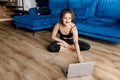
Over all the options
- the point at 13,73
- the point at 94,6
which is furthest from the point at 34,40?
the point at 94,6

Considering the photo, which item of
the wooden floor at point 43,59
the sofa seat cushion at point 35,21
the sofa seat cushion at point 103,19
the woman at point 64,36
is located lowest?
the wooden floor at point 43,59

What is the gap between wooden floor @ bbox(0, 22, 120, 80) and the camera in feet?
6.37

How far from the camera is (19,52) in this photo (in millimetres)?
2670

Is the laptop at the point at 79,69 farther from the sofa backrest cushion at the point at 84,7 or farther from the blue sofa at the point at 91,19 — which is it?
the sofa backrest cushion at the point at 84,7

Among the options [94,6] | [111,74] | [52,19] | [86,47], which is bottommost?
[111,74]

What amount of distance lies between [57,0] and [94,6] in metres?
1.06

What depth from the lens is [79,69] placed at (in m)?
1.77

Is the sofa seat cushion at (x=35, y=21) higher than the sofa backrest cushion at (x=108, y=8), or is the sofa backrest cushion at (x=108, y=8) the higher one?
the sofa backrest cushion at (x=108, y=8)

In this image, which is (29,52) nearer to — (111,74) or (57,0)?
(111,74)

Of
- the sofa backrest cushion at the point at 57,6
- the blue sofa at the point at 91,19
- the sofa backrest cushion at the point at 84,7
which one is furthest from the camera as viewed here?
the sofa backrest cushion at the point at 57,6

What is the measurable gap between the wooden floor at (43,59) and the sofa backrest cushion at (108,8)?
0.70 meters

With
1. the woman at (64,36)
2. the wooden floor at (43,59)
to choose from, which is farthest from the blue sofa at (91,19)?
the woman at (64,36)

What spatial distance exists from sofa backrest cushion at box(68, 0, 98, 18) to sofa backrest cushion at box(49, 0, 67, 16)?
30cm

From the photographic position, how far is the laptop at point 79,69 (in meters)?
1.69
